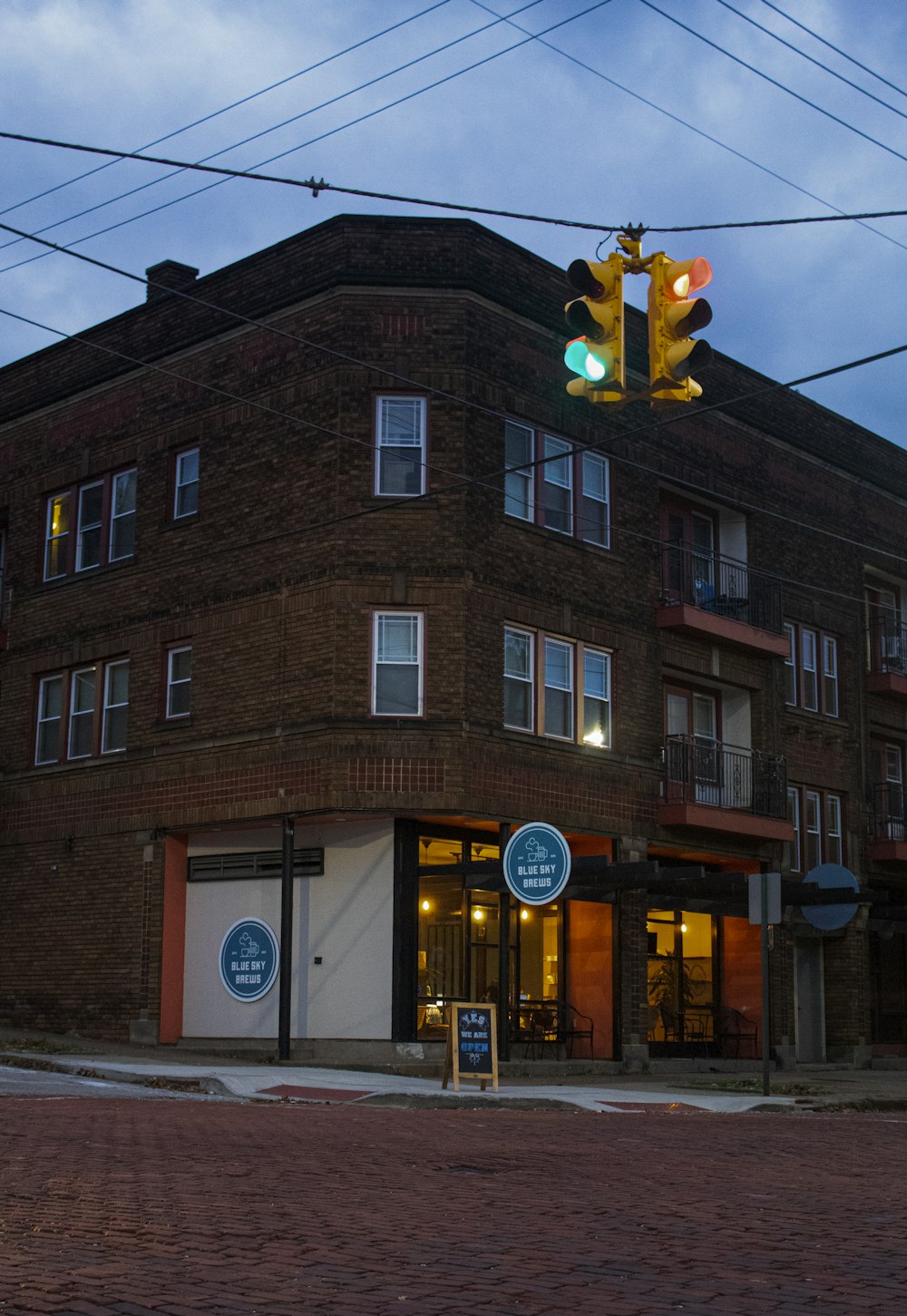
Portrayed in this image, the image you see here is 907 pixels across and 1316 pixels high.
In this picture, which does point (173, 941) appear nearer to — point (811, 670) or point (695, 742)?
point (695, 742)

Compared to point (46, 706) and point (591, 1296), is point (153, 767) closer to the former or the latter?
point (46, 706)

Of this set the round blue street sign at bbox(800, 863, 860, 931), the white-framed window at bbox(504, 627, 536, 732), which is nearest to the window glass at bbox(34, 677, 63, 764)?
the white-framed window at bbox(504, 627, 536, 732)

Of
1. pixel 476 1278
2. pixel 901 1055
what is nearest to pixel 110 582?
pixel 901 1055

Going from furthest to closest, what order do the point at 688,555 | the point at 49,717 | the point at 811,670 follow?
1. the point at 811,670
2. the point at 688,555
3. the point at 49,717

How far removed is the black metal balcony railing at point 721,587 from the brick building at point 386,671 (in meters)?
0.09

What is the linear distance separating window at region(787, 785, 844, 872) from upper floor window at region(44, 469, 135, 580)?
44.8 ft

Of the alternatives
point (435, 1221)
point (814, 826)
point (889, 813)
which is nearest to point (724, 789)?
point (814, 826)

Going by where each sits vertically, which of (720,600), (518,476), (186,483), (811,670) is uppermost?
(186,483)

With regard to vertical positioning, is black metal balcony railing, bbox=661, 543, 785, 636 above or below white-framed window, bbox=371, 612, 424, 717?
above

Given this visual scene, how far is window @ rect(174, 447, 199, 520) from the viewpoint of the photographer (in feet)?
88.8

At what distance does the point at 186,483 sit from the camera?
89.5ft

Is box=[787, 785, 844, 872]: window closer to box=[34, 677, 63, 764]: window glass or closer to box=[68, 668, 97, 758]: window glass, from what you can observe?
box=[68, 668, 97, 758]: window glass

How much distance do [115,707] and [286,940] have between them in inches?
235

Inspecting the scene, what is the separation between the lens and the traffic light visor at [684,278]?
448 inches
